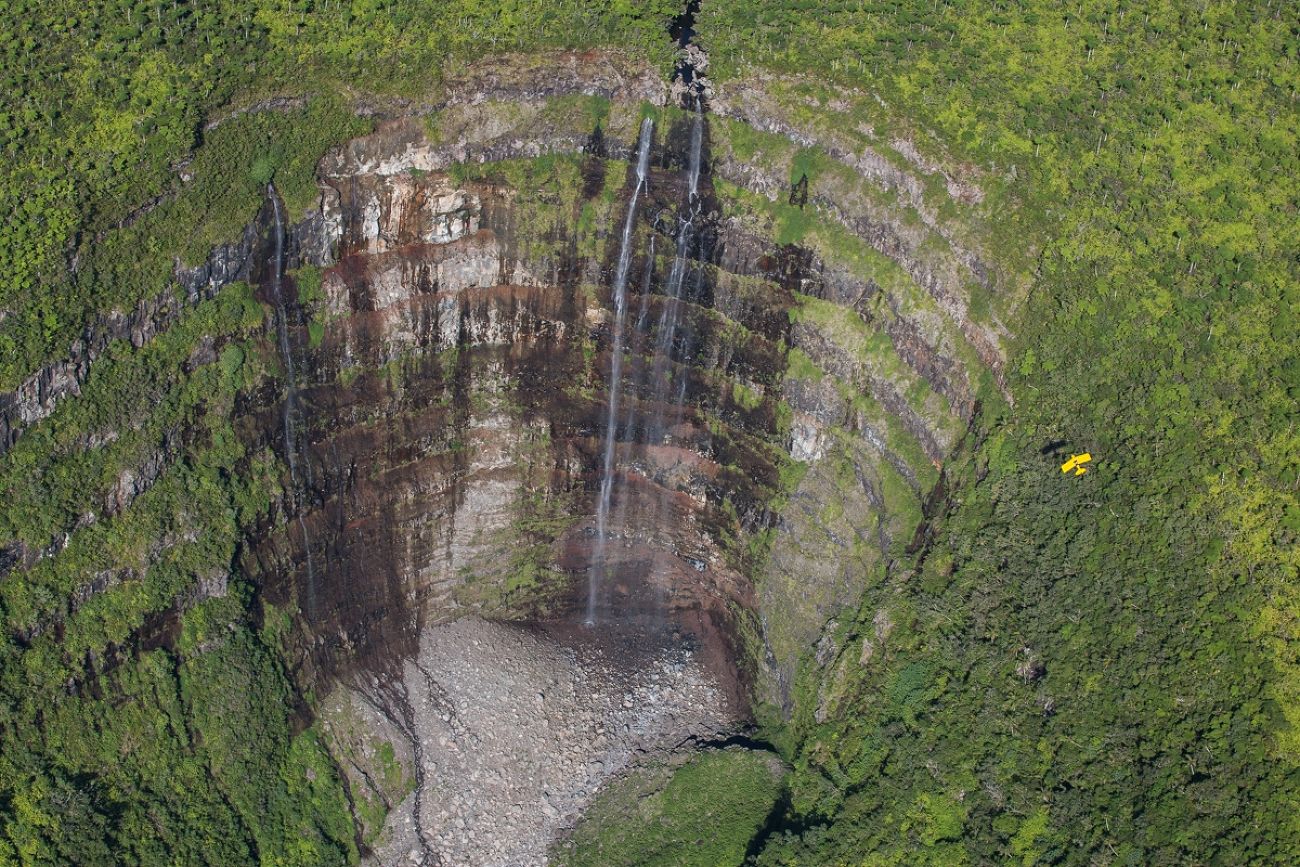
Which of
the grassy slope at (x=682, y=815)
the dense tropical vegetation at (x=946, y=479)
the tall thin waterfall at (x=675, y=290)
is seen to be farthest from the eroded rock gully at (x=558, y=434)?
the dense tropical vegetation at (x=946, y=479)

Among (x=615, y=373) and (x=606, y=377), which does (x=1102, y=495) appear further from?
(x=606, y=377)

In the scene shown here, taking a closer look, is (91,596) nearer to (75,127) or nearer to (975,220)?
(75,127)

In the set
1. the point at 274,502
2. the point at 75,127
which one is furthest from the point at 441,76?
the point at 274,502

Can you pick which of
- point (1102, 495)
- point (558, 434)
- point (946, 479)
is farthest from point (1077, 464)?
point (558, 434)

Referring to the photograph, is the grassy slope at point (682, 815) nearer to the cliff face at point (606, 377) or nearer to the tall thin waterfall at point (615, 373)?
the cliff face at point (606, 377)

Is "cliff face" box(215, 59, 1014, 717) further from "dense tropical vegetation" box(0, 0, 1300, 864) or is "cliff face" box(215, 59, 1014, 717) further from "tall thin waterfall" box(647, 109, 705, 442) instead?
"dense tropical vegetation" box(0, 0, 1300, 864)

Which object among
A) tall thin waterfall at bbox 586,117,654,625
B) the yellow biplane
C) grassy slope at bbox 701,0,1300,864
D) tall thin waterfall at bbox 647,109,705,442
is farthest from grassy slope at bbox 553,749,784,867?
the yellow biplane
